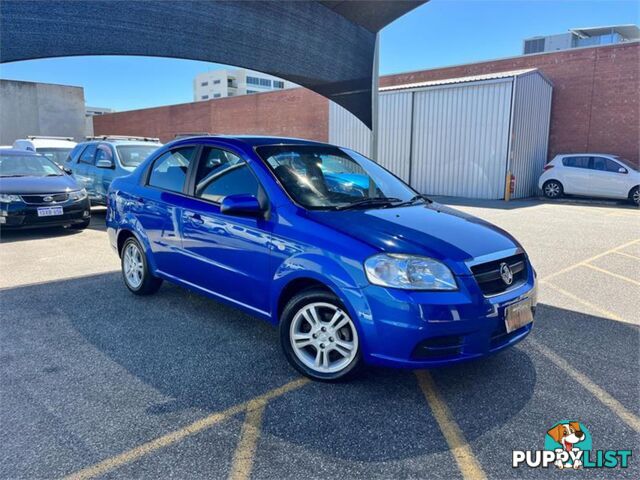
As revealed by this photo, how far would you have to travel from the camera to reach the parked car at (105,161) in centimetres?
993

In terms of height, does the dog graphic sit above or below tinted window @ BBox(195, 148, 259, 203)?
below

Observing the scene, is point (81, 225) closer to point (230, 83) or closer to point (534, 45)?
point (534, 45)

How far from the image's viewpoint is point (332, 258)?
2902mm

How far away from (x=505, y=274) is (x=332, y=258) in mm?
1160

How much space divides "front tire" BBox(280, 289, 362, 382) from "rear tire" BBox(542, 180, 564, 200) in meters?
14.4

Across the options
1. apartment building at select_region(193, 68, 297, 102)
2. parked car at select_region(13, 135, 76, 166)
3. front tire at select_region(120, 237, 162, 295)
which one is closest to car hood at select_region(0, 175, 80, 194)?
front tire at select_region(120, 237, 162, 295)

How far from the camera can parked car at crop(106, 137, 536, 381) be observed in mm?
2740

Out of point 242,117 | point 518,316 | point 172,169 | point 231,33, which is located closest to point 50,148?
point 231,33

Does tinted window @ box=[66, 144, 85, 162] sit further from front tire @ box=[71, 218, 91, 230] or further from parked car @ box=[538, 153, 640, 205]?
parked car @ box=[538, 153, 640, 205]

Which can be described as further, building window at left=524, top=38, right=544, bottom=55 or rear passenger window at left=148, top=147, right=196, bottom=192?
building window at left=524, top=38, right=544, bottom=55

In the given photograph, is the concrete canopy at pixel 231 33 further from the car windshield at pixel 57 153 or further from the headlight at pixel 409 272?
the car windshield at pixel 57 153

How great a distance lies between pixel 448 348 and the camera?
9.02 feet

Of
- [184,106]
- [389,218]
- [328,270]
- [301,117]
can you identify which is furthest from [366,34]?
[184,106]

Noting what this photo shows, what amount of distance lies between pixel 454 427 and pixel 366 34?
7.94m
